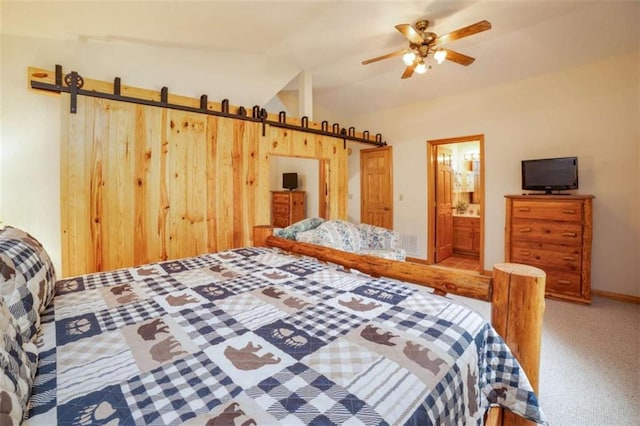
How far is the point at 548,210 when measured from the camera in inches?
127

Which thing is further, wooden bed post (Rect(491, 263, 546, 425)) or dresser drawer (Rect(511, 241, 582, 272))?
dresser drawer (Rect(511, 241, 582, 272))

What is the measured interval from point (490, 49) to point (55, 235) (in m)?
4.97

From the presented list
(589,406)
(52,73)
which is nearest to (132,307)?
(52,73)

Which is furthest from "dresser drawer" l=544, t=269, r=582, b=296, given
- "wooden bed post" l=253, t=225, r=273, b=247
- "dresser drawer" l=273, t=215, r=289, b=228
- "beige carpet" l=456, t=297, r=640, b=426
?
"dresser drawer" l=273, t=215, r=289, b=228

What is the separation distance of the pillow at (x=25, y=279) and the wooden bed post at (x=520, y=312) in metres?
1.67

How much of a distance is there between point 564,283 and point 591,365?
1.36 meters

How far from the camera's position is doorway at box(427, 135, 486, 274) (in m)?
4.70

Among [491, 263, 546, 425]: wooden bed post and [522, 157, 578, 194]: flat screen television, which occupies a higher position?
[522, 157, 578, 194]: flat screen television

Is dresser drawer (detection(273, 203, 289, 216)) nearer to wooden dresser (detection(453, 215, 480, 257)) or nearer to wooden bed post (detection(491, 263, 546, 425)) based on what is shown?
wooden dresser (detection(453, 215, 480, 257))

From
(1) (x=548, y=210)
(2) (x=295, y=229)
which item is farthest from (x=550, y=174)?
(2) (x=295, y=229)

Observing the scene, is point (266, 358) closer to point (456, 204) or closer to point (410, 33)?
point (410, 33)

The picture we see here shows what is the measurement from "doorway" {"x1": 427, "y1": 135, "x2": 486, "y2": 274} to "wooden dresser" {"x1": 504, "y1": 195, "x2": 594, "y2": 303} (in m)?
0.74

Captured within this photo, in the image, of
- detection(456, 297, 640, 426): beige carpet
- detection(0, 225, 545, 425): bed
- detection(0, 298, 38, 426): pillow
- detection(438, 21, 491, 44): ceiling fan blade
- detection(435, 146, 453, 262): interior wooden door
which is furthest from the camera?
detection(435, 146, 453, 262): interior wooden door

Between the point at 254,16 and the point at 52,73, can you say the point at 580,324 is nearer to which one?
the point at 254,16
